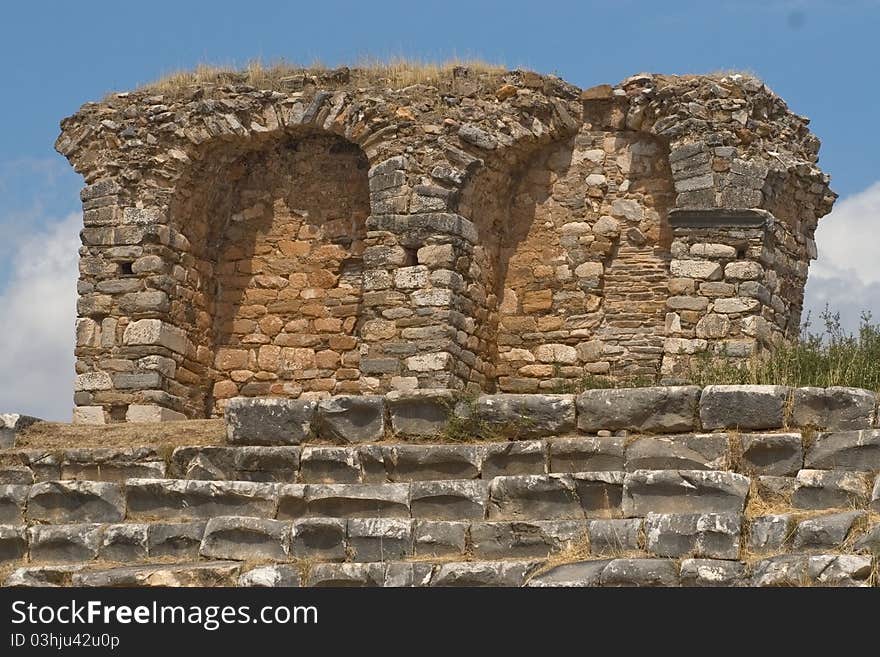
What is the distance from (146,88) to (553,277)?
197 inches

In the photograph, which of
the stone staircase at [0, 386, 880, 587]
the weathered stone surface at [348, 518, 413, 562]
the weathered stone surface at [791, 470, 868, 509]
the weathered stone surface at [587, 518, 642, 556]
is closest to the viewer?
the stone staircase at [0, 386, 880, 587]

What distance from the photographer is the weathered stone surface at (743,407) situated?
12.7 m

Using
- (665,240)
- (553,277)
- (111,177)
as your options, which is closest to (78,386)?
(111,177)

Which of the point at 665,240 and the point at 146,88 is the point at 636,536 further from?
the point at 146,88

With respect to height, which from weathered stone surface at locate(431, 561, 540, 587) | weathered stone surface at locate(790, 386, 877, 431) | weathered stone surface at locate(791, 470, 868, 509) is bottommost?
weathered stone surface at locate(431, 561, 540, 587)

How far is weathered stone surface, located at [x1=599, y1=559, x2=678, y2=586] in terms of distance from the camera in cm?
1112

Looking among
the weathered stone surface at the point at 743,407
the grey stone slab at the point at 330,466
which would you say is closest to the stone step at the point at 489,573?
the grey stone slab at the point at 330,466

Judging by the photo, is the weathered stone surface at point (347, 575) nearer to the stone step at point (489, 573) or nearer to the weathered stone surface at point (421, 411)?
the stone step at point (489, 573)

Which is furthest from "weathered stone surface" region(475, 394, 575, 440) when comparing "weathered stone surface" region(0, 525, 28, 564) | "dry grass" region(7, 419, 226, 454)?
"weathered stone surface" region(0, 525, 28, 564)

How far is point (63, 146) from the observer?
793 inches

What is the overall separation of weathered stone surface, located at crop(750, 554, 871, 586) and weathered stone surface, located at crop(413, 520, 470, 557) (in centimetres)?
221

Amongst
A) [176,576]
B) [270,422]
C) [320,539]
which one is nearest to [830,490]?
[320,539]

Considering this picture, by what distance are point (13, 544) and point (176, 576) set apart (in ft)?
6.03

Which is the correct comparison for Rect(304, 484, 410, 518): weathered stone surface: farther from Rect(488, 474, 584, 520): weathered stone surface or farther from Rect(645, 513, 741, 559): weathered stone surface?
Rect(645, 513, 741, 559): weathered stone surface
